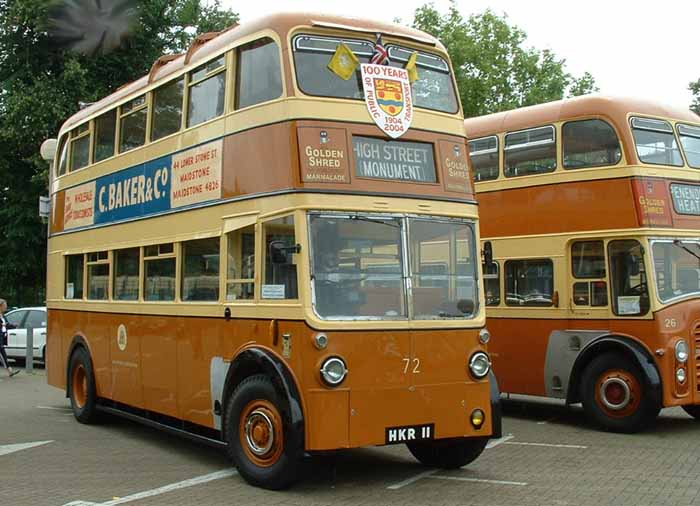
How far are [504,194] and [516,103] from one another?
86.3ft

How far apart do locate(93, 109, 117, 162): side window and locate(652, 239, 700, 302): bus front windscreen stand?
7.32 meters

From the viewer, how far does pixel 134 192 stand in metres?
12.0

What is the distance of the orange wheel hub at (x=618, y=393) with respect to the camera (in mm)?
12375

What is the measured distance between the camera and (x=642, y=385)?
1222 centimetres

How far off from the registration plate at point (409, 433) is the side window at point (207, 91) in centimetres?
378

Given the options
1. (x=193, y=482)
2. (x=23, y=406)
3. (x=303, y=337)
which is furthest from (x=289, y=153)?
(x=23, y=406)

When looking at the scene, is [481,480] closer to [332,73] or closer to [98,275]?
[332,73]

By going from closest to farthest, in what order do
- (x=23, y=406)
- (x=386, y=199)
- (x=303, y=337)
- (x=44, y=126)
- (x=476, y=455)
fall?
(x=303, y=337) → (x=386, y=199) → (x=476, y=455) → (x=23, y=406) → (x=44, y=126)

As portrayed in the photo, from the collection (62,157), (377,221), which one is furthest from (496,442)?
(62,157)

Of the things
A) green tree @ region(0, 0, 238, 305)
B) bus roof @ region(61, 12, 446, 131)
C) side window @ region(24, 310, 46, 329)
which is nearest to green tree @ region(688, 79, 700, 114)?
green tree @ region(0, 0, 238, 305)

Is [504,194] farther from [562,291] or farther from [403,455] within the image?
[403,455]

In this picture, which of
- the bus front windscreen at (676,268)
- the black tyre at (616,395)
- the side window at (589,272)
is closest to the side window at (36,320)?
the side window at (589,272)

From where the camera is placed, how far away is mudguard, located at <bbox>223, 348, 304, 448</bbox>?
8.29 m

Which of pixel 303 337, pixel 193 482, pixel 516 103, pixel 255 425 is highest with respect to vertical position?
pixel 516 103
